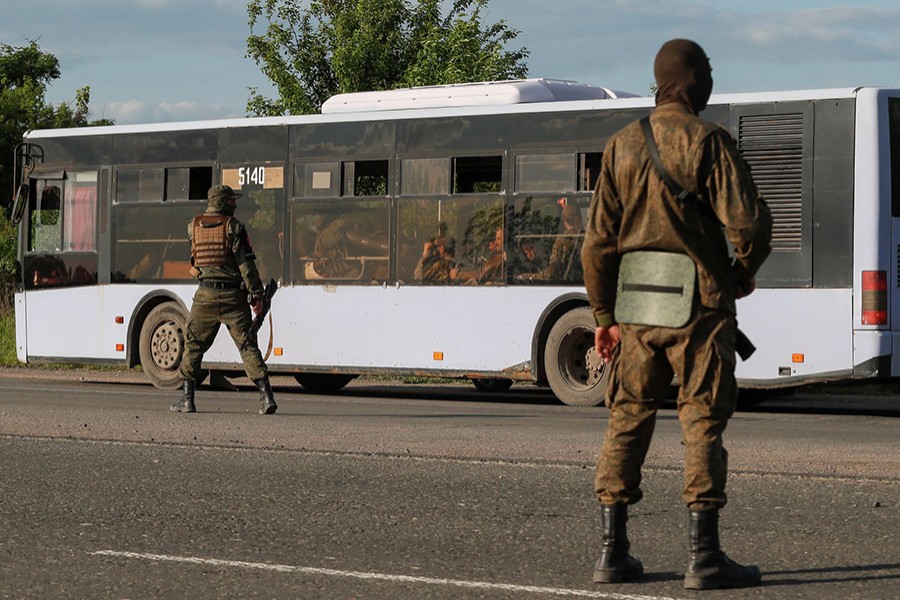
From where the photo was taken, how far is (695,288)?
6.14m

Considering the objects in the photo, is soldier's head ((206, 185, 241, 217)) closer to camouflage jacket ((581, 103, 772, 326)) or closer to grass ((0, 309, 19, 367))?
camouflage jacket ((581, 103, 772, 326))

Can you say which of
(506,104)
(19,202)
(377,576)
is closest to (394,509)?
(377,576)

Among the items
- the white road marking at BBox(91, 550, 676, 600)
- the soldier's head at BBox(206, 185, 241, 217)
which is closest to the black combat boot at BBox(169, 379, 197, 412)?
the soldier's head at BBox(206, 185, 241, 217)

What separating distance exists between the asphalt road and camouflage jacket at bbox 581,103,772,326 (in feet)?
3.93

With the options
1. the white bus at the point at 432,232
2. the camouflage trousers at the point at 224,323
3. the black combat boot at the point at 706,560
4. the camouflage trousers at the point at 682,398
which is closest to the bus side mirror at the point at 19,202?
the white bus at the point at 432,232

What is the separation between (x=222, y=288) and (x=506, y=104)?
182 inches

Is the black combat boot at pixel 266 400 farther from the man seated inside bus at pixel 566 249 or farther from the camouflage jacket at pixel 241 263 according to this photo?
the man seated inside bus at pixel 566 249

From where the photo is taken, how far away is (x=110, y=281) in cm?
2112

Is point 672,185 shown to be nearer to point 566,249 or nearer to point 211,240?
point 211,240

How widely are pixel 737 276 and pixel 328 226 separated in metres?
13.4

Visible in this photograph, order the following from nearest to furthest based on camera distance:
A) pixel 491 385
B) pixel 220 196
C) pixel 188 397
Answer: pixel 220 196 → pixel 188 397 → pixel 491 385

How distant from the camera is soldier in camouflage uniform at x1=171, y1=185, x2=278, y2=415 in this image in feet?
48.9

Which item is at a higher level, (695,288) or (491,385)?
(695,288)

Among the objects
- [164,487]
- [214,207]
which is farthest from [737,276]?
[214,207]
